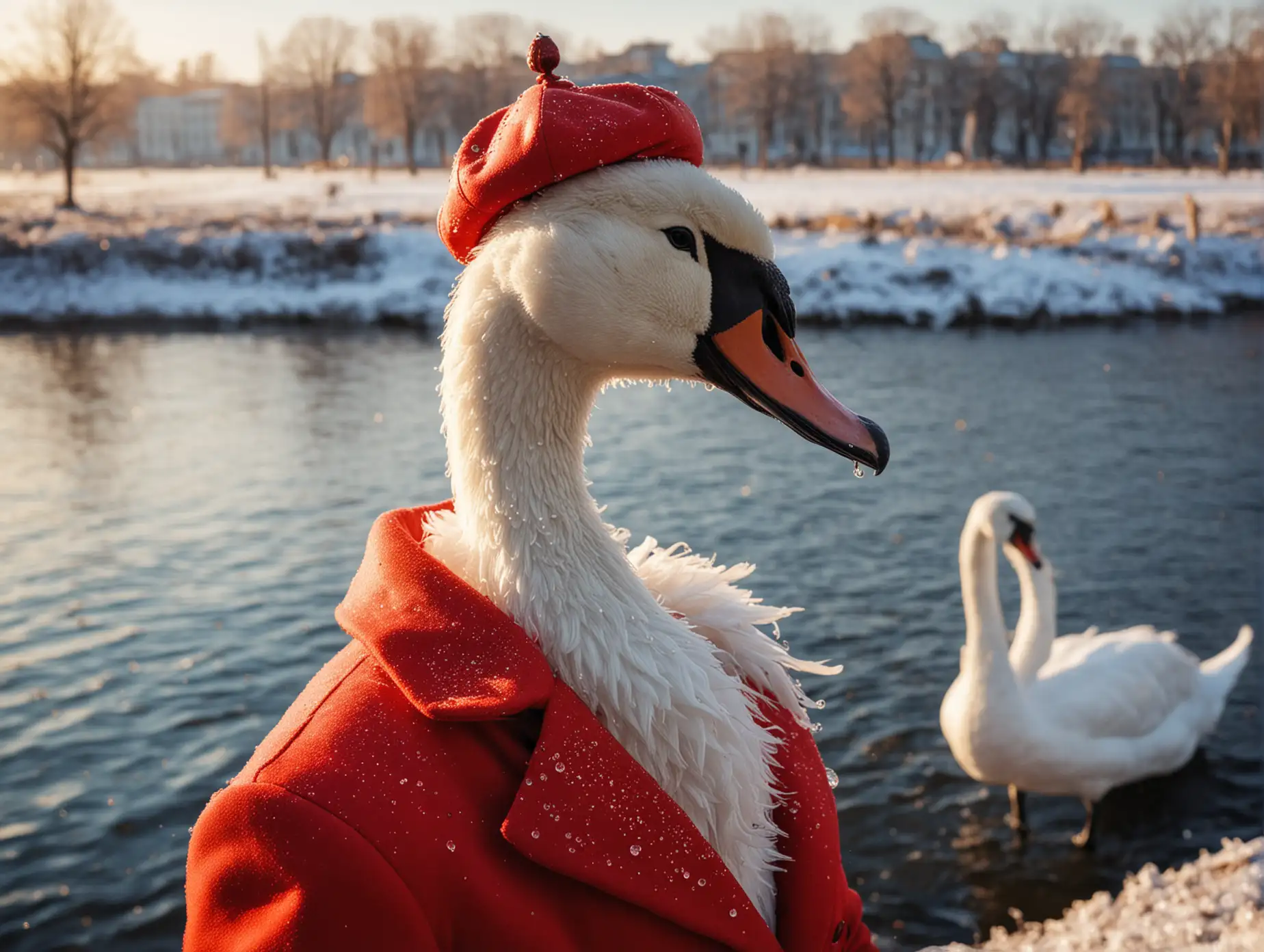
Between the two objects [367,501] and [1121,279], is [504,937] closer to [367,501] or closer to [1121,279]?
[367,501]

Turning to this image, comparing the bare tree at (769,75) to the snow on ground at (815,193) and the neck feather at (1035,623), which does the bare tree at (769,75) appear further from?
the neck feather at (1035,623)

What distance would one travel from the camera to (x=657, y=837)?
60.6 inches

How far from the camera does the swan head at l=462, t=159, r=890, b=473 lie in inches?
62.5

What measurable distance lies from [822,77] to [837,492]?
60.9 meters

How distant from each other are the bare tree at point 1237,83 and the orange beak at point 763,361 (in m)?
50.7

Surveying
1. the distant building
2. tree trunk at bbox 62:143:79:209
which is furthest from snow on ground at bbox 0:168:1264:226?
the distant building

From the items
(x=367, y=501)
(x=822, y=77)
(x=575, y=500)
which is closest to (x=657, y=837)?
(x=575, y=500)

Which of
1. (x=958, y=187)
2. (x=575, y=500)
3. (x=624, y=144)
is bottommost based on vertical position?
(x=575, y=500)

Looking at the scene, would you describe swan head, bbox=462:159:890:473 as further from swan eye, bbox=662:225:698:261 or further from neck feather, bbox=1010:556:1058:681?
neck feather, bbox=1010:556:1058:681

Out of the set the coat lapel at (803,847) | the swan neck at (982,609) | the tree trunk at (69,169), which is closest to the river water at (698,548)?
the swan neck at (982,609)

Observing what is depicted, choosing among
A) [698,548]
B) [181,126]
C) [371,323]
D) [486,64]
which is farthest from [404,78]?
[181,126]

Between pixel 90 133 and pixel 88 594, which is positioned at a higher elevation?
pixel 90 133

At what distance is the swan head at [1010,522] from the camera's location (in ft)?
20.0

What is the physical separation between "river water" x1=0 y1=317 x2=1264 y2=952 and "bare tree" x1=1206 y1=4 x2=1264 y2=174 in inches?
1428
